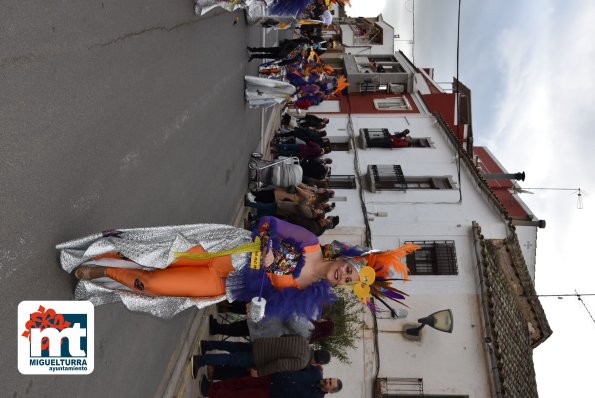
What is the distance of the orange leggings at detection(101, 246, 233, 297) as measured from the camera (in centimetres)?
464

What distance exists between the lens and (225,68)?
10047 millimetres

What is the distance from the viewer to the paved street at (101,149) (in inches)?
142

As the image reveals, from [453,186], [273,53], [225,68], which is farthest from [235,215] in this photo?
[453,186]

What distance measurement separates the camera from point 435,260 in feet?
45.0

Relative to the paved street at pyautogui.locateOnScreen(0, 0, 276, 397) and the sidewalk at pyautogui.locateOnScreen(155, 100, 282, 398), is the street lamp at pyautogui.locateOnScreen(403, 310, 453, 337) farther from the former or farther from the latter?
the paved street at pyautogui.locateOnScreen(0, 0, 276, 397)

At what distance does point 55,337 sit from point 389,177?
46.6 ft

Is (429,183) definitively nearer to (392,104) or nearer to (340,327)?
(392,104)

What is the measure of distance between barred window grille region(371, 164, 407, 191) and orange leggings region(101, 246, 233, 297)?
12110 millimetres

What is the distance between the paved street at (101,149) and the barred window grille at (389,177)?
351 inches

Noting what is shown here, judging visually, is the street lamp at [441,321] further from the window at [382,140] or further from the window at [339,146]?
the window at [339,146]

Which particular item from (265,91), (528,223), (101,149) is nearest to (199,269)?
(101,149)

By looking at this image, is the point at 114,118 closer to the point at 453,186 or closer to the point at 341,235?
the point at 341,235

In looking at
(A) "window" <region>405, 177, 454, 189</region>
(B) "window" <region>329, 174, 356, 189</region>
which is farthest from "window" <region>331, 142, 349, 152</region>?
(A) "window" <region>405, 177, 454, 189</region>

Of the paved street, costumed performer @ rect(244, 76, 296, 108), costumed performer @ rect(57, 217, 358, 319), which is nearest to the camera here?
the paved street
